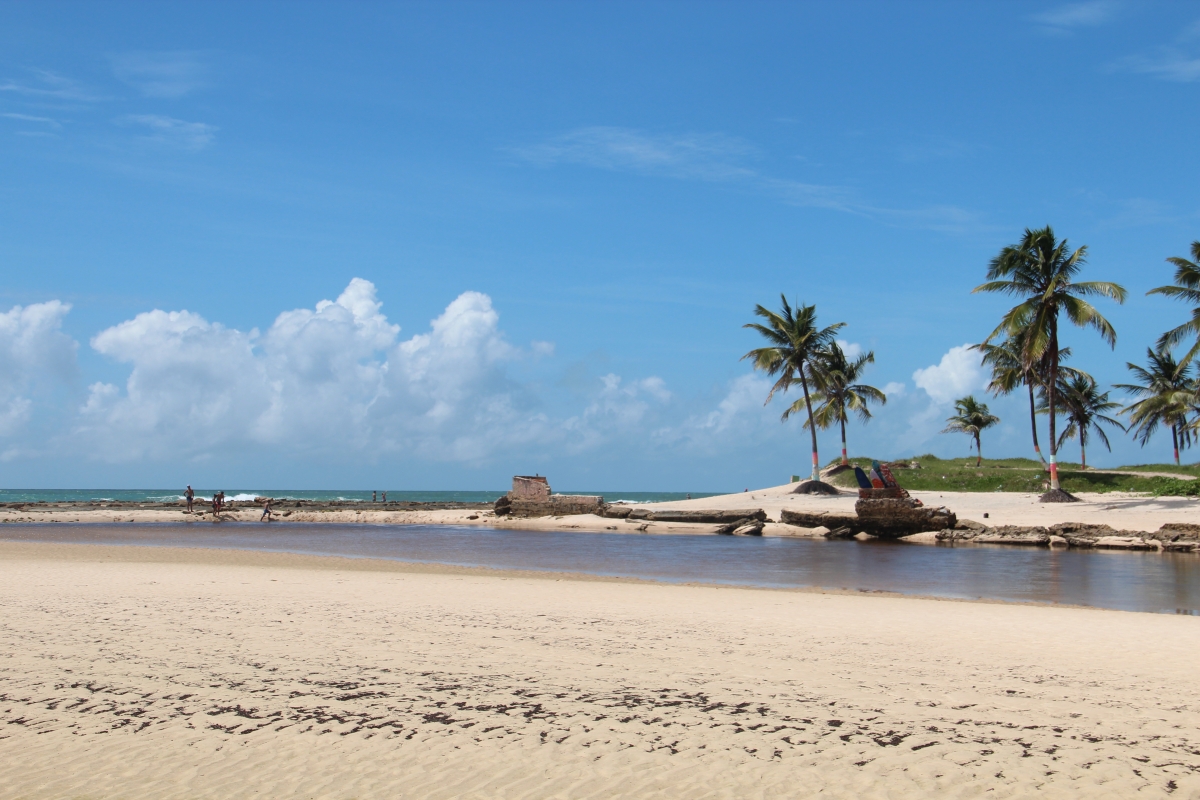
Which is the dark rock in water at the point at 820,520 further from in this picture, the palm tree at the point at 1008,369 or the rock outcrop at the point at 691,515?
the palm tree at the point at 1008,369

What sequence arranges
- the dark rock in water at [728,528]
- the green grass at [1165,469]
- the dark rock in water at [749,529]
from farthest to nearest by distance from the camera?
the green grass at [1165,469], the dark rock in water at [728,528], the dark rock in water at [749,529]

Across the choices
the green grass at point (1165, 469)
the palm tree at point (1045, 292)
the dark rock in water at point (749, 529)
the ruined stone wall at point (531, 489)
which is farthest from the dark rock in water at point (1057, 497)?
the ruined stone wall at point (531, 489)

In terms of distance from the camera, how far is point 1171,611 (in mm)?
12359

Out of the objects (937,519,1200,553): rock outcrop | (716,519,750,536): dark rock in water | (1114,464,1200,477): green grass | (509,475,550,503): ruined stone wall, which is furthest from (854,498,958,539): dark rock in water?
(1114,464,1200,477): green grass

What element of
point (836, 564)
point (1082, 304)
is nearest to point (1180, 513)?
point (1082, 304)

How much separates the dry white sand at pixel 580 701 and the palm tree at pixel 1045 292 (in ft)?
80.3

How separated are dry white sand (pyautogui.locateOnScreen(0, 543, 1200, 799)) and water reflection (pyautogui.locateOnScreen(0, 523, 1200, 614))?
443 centimetres

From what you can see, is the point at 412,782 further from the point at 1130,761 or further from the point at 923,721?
the point at 1130,761

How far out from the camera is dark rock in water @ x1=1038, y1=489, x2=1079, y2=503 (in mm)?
31469

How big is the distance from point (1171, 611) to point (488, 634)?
10.6m

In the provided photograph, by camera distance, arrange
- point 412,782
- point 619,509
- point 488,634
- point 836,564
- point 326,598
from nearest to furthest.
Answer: point 412,782, point 488,634, point 326,598, point 836,564, point 619,509

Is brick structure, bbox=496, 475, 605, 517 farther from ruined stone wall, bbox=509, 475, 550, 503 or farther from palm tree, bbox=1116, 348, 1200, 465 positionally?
palm tree, bbox=1116, 348, 1200, 465

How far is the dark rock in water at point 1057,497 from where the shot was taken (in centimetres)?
3147

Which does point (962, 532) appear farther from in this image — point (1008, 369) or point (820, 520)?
point (1008, 369)
